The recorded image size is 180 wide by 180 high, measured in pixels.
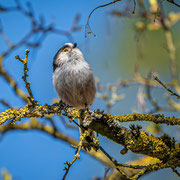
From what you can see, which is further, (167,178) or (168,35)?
(167,178)

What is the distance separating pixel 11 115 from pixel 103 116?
Result: 832 mm

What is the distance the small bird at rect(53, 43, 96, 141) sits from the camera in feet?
12.8

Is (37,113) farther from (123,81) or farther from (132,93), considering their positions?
(132,93)

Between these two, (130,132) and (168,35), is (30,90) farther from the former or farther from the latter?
(168,35)

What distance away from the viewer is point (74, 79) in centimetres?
387

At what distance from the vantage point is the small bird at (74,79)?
3891 millimetres

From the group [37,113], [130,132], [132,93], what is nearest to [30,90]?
[37,113]

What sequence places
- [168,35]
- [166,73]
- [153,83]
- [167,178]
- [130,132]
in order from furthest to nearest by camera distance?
[166,73] → [167,178] → [168,35] → [153,83] → [130,132]

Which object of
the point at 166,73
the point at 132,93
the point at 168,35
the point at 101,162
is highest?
the point at 166,73

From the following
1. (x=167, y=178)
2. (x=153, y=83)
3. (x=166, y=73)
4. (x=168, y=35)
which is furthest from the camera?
(x=166, y=73)

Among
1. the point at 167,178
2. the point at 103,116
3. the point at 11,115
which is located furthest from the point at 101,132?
the point at 167,178

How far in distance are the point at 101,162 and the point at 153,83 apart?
4.74ft

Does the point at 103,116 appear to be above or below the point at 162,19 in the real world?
below

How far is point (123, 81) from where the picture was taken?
4.45m
